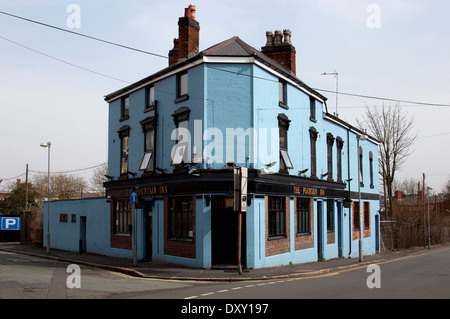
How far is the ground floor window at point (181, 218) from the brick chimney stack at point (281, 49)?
1163 cm

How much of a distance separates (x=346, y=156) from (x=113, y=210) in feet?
53.0

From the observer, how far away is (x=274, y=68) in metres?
19.5

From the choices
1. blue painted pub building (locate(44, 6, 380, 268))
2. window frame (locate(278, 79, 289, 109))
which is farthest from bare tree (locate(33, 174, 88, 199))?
window frame (locate(278, 79, 289, 109))

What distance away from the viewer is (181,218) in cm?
1909

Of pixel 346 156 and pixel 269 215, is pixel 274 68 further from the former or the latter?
pixel 346 156

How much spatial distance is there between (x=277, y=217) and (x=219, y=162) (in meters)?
4.20

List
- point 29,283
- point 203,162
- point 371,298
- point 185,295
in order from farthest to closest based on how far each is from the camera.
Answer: point 203,162, point 29,283, point 185,295, point 371,298

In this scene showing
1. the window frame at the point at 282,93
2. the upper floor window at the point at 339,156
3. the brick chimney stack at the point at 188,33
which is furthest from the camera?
the upper floor window at the point at 339,156

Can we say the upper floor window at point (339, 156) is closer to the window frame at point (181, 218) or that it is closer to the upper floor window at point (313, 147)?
the upper floor window at point (313, 147)

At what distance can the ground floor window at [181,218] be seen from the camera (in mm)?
18562

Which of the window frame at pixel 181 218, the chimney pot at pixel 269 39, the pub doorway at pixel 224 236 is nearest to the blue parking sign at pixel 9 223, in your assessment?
the window frame at pixel 181 218

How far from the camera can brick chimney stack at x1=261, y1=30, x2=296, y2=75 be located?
25938 mm

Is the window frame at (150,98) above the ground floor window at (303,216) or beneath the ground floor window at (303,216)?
above
